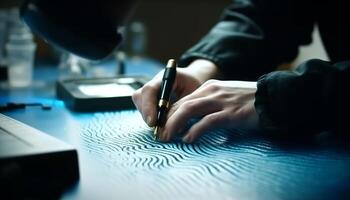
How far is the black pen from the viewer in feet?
2.56

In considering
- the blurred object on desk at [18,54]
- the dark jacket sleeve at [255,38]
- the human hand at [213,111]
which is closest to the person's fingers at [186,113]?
the human hand at [213,111]

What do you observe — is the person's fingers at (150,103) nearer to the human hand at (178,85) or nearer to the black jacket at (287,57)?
the human hand at (178,85)

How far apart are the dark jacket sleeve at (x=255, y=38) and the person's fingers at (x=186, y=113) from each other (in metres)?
0.26

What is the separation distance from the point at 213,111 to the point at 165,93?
92 mm

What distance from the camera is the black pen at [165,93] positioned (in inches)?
30.8

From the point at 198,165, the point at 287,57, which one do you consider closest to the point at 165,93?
the point at 198,165

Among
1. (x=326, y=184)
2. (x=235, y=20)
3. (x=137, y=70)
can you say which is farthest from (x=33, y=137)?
(x=137, y=70)

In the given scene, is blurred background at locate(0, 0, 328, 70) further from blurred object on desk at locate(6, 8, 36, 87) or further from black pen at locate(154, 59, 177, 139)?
black pen at locate(154, 59, 177, 139)

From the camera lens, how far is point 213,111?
2.59 ft

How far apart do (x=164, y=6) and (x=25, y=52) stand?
1123 millimetres

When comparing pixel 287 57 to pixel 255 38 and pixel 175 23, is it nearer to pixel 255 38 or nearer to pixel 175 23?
pixel 255 38

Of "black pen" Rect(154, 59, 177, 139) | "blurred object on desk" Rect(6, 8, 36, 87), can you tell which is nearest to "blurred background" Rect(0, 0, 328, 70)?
"blurred object on desk" Rect(6, 8, 36, 87)

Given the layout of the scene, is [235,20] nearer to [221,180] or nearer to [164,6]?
[221,180]

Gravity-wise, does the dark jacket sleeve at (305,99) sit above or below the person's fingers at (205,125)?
above
